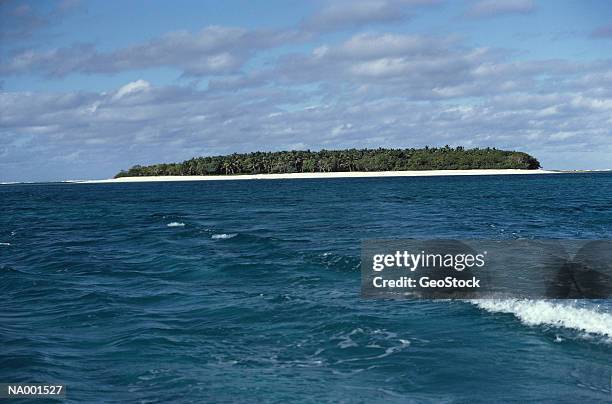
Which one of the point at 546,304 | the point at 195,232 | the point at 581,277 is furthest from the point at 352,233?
the point at 546,304

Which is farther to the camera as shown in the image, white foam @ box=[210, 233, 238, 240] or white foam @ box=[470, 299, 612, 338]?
white foam @ box=[210, 233, 238, 240]

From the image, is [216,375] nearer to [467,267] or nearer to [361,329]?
[361,329]

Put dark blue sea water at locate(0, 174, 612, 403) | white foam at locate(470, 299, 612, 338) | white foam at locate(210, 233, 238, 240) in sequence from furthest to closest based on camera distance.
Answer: white foam at locate(210, 233, 238, 240)
white foam at locate(470, 299, 612, 338)
dark blue sea water at locate(0, 174, 612, 403)

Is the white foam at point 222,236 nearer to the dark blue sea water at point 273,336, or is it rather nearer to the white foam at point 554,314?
the dark blue sea water at point 273,336

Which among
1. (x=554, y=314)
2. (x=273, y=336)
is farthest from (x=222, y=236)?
(x=554, y=314)

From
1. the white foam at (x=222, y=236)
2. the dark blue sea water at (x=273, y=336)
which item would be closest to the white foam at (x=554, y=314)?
the dark blue sea water at (x=273, y=336)

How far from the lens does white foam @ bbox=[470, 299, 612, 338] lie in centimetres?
1811

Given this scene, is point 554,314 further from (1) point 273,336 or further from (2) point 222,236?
(2) point 222,236

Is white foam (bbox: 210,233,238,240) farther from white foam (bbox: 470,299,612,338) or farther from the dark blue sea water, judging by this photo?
white foam (bbox: 470,299,612,338)

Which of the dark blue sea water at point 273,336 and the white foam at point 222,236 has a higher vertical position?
the white foam at point 222,236

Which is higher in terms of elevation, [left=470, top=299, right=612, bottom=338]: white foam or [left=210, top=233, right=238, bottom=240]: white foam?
[left=210, top=233, right=238, bottom=240]: white foam

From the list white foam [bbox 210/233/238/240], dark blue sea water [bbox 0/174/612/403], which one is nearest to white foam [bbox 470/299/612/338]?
dark blue sea water [bbox 0/174/612/403]

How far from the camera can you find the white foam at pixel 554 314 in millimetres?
18109

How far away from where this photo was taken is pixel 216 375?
14.9 meters
